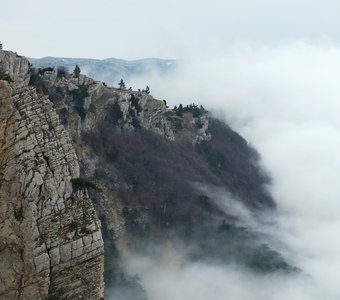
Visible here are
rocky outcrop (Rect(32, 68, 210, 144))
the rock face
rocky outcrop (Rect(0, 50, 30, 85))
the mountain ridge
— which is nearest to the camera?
the rock face

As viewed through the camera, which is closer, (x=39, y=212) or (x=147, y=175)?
(x=39, y=212)

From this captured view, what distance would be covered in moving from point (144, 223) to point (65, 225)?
97.9 metres

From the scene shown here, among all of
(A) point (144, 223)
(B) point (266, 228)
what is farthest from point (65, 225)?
(B) point (266, 228)

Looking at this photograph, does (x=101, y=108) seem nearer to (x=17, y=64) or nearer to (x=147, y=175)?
(x=147, y=175)

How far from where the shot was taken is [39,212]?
16266 mm

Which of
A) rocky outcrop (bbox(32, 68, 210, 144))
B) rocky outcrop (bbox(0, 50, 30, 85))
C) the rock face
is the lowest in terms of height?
the rock face

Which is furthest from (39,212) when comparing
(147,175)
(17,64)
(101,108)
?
(147,175)

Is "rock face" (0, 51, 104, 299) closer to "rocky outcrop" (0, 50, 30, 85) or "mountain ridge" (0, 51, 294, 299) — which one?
"mountain ridge" (0, 51, 294, 299)

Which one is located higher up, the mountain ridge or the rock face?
the mountain ridge

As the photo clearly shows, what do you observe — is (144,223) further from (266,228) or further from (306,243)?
(306,243)

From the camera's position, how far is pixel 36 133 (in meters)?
16.7

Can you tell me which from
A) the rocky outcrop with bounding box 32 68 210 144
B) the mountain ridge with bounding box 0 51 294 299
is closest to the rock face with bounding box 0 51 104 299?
the mountain ridge with bounding box 0 51 294 299

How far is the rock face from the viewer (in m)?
16.2

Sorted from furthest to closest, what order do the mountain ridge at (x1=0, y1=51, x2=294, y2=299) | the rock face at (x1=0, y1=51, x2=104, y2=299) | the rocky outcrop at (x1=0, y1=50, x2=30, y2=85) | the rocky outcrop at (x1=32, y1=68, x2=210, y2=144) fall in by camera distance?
1. the rocky outcrop at (x1=32, y1=68, x2=210, y2=144)
2. the mountain ridge at (x1=0, y1=51, x2=294, y2=299)
3. the rocky outcrop at (x1=0, y1=50, x2=30, y2=85)
4. the rock face at (x1=0, y1=51, x2=104, y2=299)
